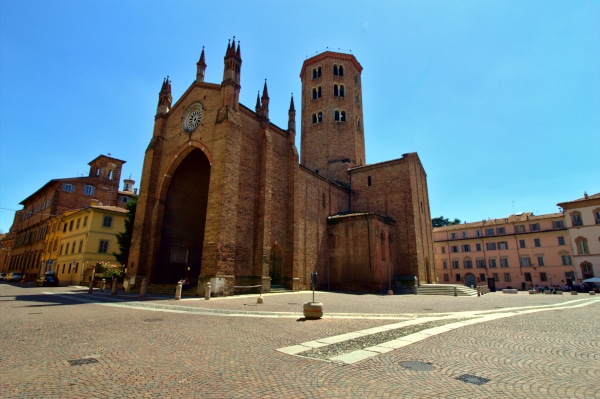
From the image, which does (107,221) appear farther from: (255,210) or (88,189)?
(255,210)

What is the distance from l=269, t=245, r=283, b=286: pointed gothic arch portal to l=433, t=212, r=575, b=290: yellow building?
38099 mm

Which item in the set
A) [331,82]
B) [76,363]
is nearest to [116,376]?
[76,363]

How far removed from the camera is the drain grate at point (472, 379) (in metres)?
4.08

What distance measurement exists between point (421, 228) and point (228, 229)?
66.8 feet

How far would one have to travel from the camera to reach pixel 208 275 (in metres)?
17.9

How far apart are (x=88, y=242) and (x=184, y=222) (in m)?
12.3

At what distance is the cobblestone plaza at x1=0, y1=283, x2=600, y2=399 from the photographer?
3.80 m

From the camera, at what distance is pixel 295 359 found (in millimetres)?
5109

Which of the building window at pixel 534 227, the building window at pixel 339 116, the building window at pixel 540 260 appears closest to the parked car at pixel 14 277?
the building window at pixel 339 116

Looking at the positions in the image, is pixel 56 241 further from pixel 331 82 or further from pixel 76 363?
pixel 76 363

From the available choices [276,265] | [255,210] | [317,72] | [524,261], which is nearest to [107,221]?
[255,210]

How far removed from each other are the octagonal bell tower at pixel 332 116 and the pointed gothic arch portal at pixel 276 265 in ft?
45.3

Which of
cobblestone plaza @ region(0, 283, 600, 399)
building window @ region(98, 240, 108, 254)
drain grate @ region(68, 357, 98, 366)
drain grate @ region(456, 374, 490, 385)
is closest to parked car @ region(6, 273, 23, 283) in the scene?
building window @ region(98, 240, 108, 254)

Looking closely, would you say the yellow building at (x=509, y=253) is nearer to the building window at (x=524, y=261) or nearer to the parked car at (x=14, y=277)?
the building window at (x=524, y=261)
